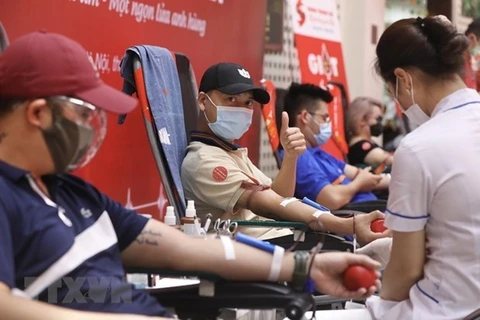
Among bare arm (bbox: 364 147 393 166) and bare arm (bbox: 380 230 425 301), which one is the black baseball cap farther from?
bare arm (bbox: 364 147 393 166)

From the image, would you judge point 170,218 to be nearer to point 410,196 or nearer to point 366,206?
point 410,196

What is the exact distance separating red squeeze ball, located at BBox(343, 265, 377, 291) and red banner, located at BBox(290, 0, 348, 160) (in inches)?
131

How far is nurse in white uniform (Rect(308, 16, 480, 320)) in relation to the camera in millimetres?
2004

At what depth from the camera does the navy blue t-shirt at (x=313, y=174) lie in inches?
163

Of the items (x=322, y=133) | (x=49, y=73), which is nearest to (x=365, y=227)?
(x=49, y=73)

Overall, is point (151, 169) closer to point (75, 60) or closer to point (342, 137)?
point (342, 137)

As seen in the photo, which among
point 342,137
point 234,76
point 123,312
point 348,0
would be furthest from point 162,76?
point 348,0

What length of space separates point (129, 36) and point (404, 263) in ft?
7.37

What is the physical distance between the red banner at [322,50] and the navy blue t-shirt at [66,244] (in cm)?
355

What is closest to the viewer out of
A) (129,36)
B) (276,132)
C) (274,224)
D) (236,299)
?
(236,299)

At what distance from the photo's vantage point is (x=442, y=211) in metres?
2.01

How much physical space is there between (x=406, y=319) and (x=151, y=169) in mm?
2400

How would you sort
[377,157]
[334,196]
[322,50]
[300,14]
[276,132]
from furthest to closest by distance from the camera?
[322,50]
[300,14]
[377,157]
[276,132]
[334,196]

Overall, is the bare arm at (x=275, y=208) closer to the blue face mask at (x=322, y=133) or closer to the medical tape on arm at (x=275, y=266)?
the medical tape on arm at (x=275, y=266)
